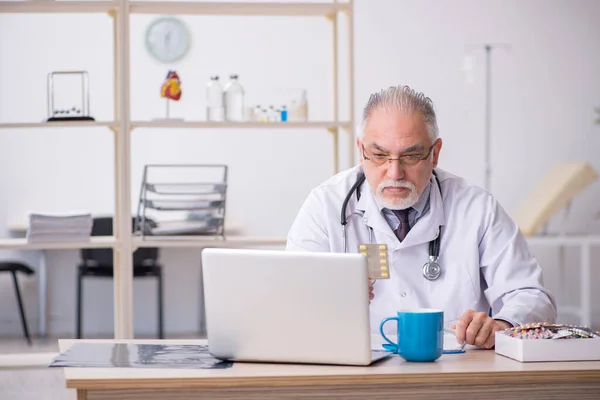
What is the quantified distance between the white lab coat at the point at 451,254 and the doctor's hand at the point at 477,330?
32 cm

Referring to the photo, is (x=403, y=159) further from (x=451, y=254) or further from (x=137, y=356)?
(x=137, y=356)

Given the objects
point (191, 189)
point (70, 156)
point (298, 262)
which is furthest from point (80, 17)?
point (298, 262)

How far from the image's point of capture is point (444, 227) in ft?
7.52

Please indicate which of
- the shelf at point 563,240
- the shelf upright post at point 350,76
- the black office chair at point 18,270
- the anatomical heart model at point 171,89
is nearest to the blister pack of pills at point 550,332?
the shelf upright post at point 350,76

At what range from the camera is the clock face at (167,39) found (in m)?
6.15

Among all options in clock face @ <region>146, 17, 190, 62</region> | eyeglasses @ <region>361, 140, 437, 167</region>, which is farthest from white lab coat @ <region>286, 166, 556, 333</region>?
clock face @ <region>146, 17, 190, 62</region>

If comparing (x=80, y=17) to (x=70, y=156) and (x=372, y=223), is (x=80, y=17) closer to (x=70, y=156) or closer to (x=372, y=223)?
(x=70, y=156)

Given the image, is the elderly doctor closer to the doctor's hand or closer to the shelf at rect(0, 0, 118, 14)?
the doctor's hand

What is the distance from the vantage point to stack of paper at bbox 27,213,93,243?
389 centimetres

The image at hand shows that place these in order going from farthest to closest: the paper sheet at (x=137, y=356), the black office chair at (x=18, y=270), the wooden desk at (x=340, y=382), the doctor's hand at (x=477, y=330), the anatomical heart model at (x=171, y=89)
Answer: the black office chair at (x=18, y=270) < the anatomical heart model at (x=171, y=89) < the doctor's hand at (x=477, y=330) < the paper sheet at (x=137, y=356) < the wooden desk at (x=340, y=382)

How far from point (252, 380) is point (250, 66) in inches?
192

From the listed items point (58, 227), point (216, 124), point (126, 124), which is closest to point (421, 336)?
point (216, 124)

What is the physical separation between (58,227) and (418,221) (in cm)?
211

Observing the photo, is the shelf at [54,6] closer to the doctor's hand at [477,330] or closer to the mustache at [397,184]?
the mustache at [397,184]
